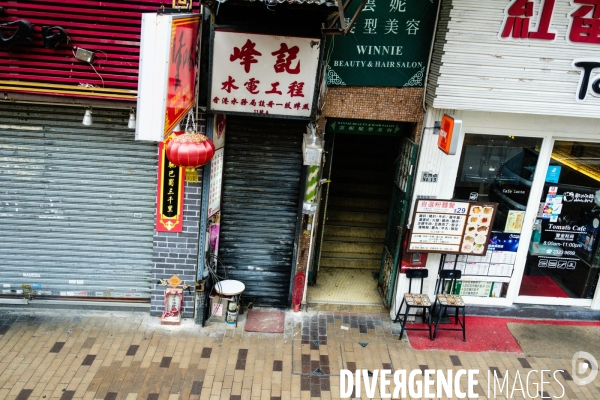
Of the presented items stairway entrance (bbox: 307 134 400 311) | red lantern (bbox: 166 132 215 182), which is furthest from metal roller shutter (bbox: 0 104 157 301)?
stairway entrance (bbox: 307 134 400 311)

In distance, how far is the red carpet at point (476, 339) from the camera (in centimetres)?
855

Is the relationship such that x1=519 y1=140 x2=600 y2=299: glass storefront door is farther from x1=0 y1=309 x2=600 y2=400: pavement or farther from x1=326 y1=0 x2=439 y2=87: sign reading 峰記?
x1=326 y1=0 x2=439 y2=87: sign reading 峰記

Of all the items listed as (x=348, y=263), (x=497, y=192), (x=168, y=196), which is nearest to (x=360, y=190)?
(x=348, y=263)

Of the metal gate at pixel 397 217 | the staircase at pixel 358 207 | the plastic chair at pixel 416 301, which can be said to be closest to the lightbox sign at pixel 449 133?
the metal gate at pixel 397 217

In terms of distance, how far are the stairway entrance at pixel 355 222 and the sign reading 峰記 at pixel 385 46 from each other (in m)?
2.34

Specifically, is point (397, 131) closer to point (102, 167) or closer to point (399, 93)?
point (399, 93)

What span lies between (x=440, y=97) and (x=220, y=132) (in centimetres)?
329

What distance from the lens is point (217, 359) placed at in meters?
7.91

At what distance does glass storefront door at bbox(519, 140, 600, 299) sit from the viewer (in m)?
8.85

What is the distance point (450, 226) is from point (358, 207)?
2889mm

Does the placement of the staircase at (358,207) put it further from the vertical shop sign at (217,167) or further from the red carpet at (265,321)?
Answer: the vertical shop sign at (217,167)

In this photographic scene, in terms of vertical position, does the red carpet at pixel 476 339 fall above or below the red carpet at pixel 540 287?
below

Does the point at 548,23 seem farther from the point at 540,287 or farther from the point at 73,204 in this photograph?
the point at 73,204

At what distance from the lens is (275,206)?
8.68m
